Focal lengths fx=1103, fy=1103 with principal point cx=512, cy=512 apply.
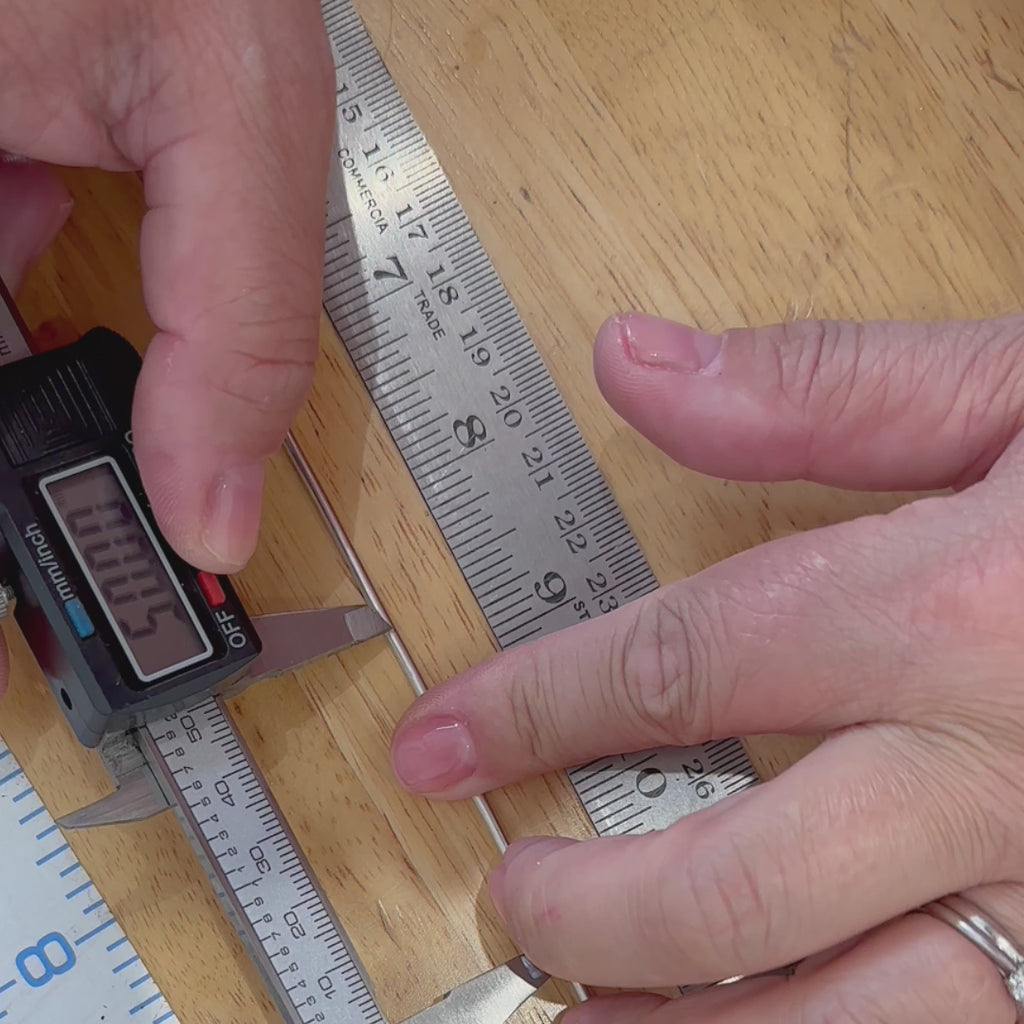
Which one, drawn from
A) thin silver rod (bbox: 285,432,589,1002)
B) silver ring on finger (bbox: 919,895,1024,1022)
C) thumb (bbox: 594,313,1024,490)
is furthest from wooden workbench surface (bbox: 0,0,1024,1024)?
silver ring on finger (bbox: 919,895,1024,1022)

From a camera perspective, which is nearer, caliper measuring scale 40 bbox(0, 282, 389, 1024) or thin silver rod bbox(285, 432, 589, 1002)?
caliper measuring scale 40 bbox(0, 282, 389, 1024)

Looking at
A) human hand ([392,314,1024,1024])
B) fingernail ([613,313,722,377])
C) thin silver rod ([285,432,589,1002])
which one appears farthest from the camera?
thin silver rod ([285,432,589,1002])

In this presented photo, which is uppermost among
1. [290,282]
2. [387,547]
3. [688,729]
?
[290,282]

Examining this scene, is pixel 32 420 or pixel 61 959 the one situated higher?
pixel 32 420

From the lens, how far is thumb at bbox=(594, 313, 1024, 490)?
3.31 feet

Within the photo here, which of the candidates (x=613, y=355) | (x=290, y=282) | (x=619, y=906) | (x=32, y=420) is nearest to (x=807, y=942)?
(x=619, y=906)

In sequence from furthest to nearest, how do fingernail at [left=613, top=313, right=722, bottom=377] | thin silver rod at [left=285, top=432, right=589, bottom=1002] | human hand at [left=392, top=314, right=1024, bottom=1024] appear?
thin silver rod at [left=285, top=432, right=589, bottom=1002], fingernail at [left=613, top=313, right=722, bottom=377], human hand at [left=392, top=314, right=1024, bottom=1024]

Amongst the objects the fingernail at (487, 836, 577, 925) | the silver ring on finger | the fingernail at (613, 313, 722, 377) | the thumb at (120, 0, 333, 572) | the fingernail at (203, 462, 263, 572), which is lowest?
the silver ring on finger

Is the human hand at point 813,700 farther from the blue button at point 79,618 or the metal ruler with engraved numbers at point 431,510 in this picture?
the blue button at point 79,618

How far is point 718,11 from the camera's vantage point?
47.8 inches

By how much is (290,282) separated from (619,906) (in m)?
0.61

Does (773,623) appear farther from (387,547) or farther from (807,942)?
(387,547)

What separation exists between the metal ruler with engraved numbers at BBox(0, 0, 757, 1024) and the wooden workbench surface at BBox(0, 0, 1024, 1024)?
1.0 inches

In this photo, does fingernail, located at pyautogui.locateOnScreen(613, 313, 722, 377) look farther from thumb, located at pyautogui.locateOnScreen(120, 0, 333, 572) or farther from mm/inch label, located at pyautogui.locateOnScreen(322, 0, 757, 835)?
thumb, located at pyautogui.locateOnScreen(120, 0, 333, 572)
